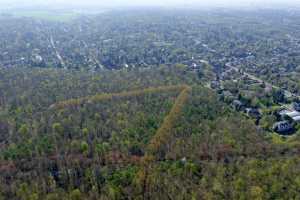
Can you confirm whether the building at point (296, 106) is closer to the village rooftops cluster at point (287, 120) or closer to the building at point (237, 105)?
the village rooftops cluster at point (287, 120)

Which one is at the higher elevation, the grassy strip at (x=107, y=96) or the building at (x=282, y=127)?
the grassy strip at (x=107, y=96)

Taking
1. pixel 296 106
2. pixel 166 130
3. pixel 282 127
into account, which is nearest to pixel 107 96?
pixel 166 130

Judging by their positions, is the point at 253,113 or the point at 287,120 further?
the point at 253,113

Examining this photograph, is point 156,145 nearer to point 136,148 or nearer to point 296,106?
point 136,148

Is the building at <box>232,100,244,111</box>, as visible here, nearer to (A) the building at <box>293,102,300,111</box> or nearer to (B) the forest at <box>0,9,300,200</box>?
(B) the forest at <box>0,9,300,200</box>

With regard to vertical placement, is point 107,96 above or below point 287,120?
above

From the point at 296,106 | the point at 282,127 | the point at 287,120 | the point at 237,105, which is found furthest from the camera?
the point at 237,105

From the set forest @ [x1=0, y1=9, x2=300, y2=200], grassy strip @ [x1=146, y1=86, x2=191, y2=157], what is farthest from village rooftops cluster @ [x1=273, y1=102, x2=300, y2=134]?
grassy strip @ [x1=146, y1=86, x2=191, y2=157]

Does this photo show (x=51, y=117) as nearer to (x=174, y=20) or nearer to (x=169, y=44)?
(x=169, y=44)

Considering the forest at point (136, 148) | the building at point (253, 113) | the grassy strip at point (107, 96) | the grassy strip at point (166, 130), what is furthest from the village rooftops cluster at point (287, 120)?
the grassy strip at point (107, 96)

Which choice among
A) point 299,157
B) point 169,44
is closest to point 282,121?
point 299,157

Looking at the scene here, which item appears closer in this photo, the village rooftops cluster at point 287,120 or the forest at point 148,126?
the forest at point 148,126
